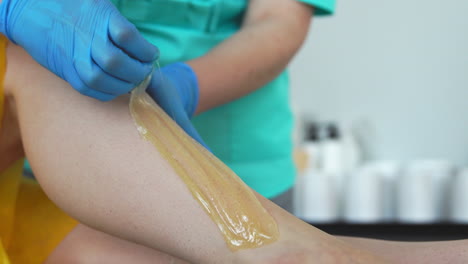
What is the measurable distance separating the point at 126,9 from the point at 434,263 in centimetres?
62

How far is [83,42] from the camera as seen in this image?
671 millimetres

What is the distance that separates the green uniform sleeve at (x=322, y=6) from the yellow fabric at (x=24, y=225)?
60 centimetres

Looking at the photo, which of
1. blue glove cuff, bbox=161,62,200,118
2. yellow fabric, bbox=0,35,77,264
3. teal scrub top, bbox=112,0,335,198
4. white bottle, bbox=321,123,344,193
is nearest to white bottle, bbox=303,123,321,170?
white bottle, bbox=321,123,344,193

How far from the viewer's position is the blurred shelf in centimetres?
221

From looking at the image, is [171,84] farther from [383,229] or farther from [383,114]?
[383,114]

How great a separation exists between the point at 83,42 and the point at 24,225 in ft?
1.06

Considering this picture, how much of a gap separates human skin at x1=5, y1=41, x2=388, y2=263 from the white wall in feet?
6.83

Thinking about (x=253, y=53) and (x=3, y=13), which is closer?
(x=3, y=13)

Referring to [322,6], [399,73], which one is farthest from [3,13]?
[399,73]

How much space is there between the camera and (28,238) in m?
0.85

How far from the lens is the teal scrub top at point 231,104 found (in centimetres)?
106

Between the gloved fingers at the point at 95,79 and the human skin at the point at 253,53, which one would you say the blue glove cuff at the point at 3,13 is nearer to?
the gloved fingers at the point at 95,79

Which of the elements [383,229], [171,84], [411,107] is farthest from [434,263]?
[411,107]

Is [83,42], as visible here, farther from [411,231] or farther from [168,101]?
[411,231]
